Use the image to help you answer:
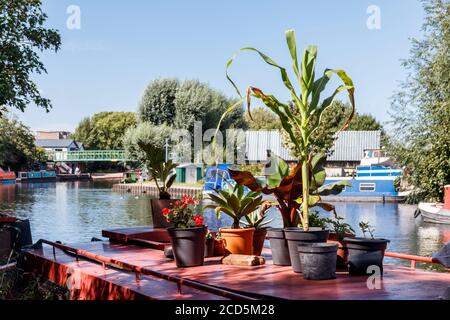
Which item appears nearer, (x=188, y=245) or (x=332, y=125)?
(x=188, y=245)

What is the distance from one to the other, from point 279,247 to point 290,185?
88 centimetres

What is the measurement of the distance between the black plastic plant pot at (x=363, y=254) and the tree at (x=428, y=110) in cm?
2211

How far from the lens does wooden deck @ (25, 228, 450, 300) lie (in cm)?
620

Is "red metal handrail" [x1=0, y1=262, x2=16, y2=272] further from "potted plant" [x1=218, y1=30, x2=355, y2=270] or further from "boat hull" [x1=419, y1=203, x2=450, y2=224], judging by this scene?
"boat hull" [x1=419, y1=203, x2=450, y2=224]

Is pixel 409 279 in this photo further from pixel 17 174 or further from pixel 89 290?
pixel 17 174

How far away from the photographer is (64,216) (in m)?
34.8

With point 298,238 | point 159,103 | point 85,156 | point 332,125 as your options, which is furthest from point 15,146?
point 298,238

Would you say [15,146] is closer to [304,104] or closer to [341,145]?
[341,145]

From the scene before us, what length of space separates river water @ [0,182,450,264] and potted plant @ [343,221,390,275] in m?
11.5

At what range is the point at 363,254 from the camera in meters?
7.09

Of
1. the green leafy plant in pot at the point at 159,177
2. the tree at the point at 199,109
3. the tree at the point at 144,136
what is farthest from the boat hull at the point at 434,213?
the tree at the point at 144,136
